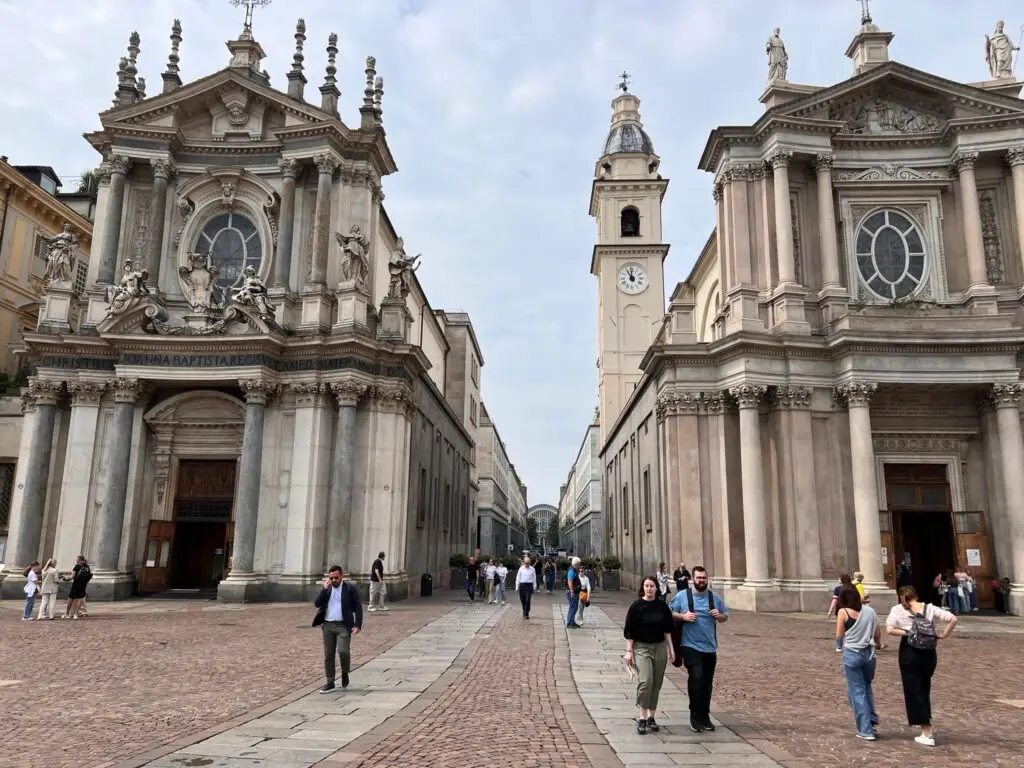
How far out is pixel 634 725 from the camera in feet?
31.0

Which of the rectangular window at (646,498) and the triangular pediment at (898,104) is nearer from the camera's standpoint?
the triangular pediment at (898,104)

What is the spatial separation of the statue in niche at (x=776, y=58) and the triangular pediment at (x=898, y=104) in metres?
2.12

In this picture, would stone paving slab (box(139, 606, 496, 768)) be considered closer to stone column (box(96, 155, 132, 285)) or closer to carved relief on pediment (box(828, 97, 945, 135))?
stone column (box(96, 155, 132, 285))

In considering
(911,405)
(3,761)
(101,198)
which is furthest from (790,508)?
(101,198)

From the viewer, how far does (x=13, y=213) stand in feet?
124

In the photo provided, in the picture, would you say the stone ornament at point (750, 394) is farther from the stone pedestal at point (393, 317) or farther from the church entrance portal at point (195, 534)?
the church entrance portal at point (195, 534)

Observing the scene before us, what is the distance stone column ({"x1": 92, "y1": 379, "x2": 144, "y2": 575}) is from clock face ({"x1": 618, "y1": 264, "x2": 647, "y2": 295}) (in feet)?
131

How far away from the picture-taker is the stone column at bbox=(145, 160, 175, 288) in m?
30.0

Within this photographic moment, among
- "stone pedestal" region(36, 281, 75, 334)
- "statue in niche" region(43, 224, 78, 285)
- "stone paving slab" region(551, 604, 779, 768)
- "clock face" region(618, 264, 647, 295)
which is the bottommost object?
"stone paving slab" region(551, 604, 779, 768)

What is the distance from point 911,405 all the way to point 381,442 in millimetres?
19487

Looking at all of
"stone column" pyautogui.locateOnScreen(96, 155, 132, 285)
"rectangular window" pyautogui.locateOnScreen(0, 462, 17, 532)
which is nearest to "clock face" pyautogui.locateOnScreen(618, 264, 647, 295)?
"stone column" pyautogui.locateOnScreen(96, 155, 132, 285)

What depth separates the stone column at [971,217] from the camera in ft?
92.2

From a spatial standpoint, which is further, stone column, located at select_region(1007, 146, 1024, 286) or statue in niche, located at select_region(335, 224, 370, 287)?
statue in niche, located at select_region(335, 224, 370, 287)

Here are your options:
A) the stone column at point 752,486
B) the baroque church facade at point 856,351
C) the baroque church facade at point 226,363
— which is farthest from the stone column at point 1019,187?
the baroque church facade at point 226,363
